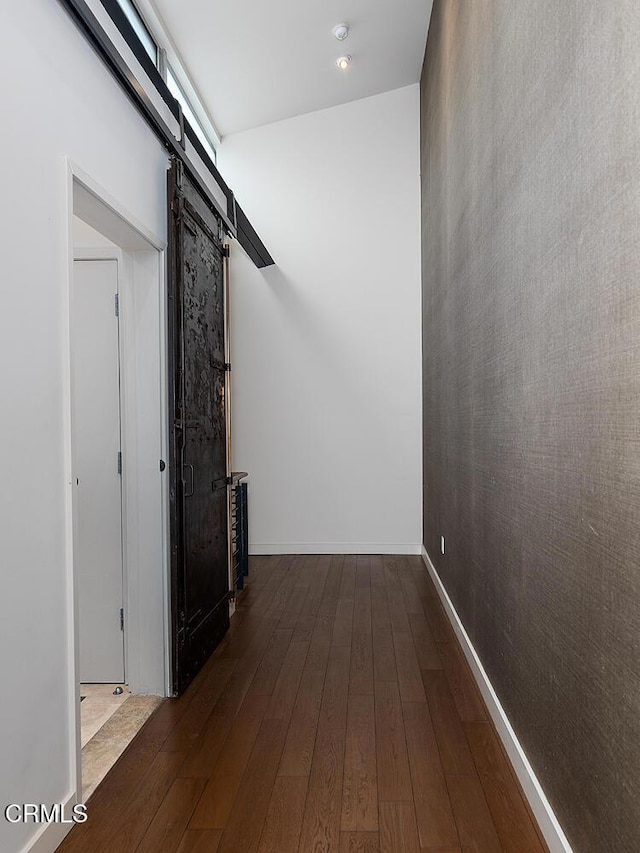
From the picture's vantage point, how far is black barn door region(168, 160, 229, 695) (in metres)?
2.97

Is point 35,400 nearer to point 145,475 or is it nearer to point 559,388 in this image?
point 145,475

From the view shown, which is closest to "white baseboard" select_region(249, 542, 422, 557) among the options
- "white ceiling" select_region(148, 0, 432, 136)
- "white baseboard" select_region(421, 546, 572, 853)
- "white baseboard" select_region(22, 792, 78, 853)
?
"white baseboard" select_region(421, 546, 572, 853)

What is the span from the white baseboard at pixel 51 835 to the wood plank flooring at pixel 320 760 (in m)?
0.03

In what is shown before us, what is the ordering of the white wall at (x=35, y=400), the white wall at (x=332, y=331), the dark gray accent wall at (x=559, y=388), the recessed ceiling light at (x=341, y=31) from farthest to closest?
the white wall at (x=332, y=331)
the recessed ceiling light at (x=341, y=31)
the white wall at (x=35, y=400)
the dark gray accent wall at (x=559, y=388)

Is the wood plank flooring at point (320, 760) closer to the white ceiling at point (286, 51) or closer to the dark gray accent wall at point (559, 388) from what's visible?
the dark gray accent wall at point (559, 388)

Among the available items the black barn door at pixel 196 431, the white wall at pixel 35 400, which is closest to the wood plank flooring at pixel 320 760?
the black barn door at pixel 196 431

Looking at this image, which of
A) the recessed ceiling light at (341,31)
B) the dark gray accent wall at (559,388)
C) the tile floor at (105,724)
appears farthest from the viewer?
the recessed ceiling light at (341,31)

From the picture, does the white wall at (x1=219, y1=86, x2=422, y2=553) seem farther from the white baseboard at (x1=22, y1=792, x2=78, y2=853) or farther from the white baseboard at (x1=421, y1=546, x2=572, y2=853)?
the white baseboard at (x1=22, y1=792, x2=78, y2=853)

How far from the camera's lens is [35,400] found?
183 cm

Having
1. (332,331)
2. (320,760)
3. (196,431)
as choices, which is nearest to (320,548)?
(332,331)

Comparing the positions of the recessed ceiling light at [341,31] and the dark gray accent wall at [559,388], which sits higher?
the recessed ceiling light at [341,31]

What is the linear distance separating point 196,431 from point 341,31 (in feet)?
10.5

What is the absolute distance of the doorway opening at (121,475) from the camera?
2.95 meters

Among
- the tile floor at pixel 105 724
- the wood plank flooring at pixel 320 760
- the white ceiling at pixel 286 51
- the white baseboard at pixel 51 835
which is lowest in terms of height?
the tile floor at pixel 105 724
